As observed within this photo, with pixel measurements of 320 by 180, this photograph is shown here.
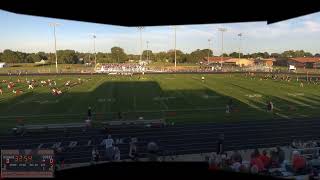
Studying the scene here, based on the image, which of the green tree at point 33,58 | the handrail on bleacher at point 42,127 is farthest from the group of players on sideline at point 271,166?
the green tree at point 33,58

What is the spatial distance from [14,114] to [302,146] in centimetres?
2325

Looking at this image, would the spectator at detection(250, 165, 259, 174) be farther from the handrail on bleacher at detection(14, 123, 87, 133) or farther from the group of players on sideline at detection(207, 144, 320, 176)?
the handrail on bleacher at detection(14, 123, 87, 133)

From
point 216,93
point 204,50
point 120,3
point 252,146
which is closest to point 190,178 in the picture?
point 120,3

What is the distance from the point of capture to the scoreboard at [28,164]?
974 centimetres

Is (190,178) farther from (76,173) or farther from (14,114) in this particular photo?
(14,114)

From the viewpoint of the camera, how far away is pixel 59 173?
12.0m

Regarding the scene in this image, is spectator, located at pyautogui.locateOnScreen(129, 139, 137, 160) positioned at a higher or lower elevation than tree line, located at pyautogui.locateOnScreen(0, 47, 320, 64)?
lower

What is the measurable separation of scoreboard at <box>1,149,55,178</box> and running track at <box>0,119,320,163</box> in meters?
10.0

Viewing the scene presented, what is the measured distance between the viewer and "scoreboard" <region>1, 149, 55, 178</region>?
9742 mm

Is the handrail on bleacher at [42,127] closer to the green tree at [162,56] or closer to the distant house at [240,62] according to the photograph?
the distant house at [240,62]

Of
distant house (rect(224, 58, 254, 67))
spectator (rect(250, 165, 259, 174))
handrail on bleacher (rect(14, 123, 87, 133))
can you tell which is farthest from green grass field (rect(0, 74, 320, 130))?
distant house (rect(224, 58, 254, 67))

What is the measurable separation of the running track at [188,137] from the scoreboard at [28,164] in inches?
394

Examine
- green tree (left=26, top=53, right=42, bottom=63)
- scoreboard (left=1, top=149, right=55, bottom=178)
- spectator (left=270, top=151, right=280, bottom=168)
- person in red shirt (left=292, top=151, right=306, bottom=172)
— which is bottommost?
spectator (left=270, top=151, right=280, bottom=168)

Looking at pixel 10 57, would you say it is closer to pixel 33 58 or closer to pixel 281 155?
pixel 33 58
